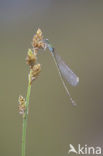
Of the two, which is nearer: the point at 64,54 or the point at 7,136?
the point at 7,136

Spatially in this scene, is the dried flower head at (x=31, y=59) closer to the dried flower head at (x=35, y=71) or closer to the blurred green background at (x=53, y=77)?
the dried flower head at (x=35, y=71)

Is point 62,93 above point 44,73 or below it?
below

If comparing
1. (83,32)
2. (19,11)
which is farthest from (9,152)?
(19,11)

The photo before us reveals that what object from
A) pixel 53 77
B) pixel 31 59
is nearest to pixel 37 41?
pixel 31 59

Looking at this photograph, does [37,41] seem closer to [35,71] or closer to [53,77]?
[35,71]

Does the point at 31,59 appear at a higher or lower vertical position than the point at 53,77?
lower

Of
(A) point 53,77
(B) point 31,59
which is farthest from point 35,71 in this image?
(A) point 53,77

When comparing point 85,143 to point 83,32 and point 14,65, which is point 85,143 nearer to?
point 14,65

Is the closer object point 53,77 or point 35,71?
point 35,71

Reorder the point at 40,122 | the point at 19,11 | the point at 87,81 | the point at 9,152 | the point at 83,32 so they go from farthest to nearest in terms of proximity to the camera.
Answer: the point at 19,11, the point at 83,32, the point at 87,81, the point at 40,122, the point at 9,152
